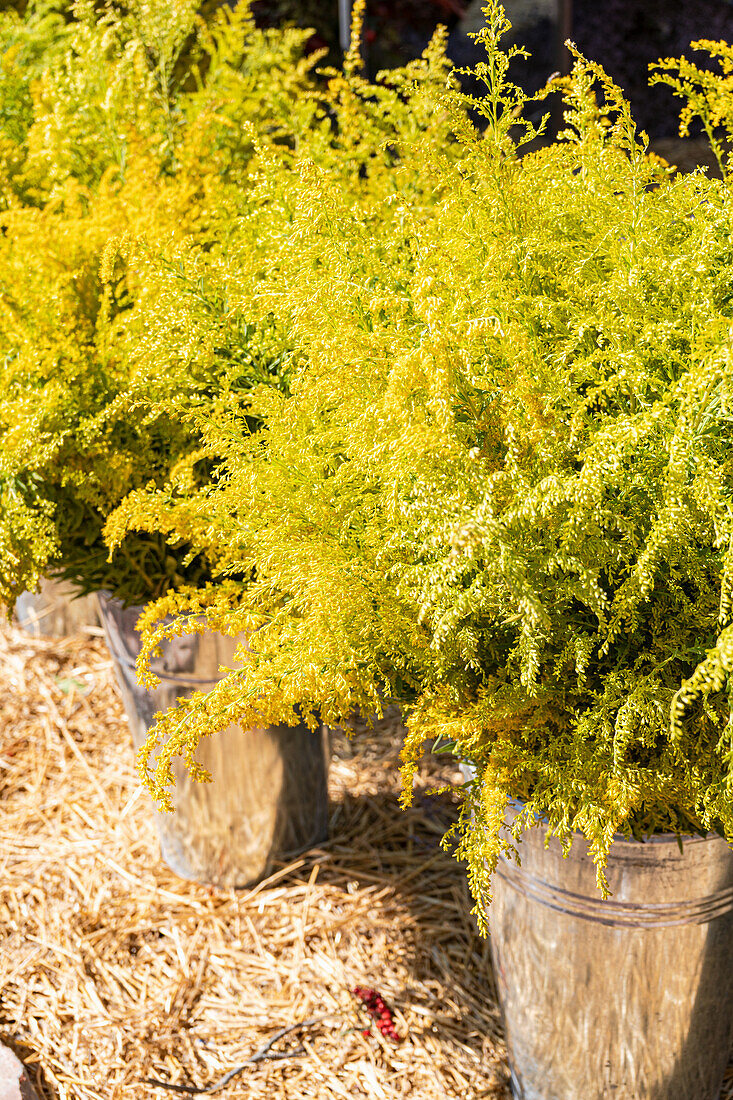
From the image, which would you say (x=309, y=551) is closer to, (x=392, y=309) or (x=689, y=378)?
(x=392, y=309)

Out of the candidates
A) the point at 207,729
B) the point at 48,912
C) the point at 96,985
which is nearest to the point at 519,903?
the point at 207,729

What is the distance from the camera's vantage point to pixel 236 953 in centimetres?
143

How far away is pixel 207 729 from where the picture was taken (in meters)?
0.86

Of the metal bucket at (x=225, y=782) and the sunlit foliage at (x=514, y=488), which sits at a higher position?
the sunlit foliage at (x=514, y=488)

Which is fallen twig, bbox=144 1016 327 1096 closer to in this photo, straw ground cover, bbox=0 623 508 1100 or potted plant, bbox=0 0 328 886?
straw ground cover, bbox=0 623 508 1100

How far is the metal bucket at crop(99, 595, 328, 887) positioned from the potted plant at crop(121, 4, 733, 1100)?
332 mm

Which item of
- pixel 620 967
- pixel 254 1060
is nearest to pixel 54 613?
pixel 254 1060

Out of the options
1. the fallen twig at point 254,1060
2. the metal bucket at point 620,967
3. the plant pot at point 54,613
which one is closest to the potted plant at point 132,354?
the fallen twig at point 254,1060

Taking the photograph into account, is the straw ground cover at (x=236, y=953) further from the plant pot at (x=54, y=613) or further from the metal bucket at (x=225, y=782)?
the plant pot at (x=54, y=613)

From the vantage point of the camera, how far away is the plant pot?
7.39 feet

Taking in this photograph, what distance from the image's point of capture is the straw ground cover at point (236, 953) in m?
1.25

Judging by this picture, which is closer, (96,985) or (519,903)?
(519,903)

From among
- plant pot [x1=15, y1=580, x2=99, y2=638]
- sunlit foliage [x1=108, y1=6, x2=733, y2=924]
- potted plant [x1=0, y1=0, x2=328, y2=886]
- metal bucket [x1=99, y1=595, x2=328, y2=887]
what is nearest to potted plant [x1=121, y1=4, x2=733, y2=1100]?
sunlit foliage [x1=108, y1=6, x2=733, y2=924]

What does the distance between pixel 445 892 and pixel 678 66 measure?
3.77 ft
